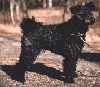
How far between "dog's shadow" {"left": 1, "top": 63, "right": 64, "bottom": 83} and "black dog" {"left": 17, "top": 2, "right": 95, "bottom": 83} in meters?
1.00

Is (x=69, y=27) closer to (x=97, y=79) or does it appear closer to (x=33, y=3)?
Result: (x=97, y=79)

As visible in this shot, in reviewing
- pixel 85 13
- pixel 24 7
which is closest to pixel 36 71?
pixel 85 13

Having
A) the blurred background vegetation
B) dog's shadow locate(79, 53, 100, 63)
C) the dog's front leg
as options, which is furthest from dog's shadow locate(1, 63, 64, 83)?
the blurred background vegetation

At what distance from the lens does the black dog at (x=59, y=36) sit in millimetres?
9586

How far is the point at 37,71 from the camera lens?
11.8m

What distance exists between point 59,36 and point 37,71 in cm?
263

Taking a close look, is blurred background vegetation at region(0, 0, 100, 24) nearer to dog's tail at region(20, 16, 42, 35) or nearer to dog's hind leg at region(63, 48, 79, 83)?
dog's hind leg at region(63, 48, 79, 83)

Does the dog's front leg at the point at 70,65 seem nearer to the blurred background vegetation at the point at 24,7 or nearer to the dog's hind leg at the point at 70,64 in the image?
the dog's hind leg at the point at 70,64

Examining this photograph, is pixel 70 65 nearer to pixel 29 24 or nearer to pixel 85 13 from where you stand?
pixel 85 13

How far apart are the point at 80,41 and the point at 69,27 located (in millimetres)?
598

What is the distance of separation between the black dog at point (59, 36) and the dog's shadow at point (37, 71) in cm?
100

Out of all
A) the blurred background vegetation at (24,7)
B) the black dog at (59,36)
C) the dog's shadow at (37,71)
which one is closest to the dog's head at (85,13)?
the black dog at (59,36)

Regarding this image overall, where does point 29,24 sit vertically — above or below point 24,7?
above

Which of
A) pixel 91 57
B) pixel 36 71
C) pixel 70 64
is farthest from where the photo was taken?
pixel 91 57
